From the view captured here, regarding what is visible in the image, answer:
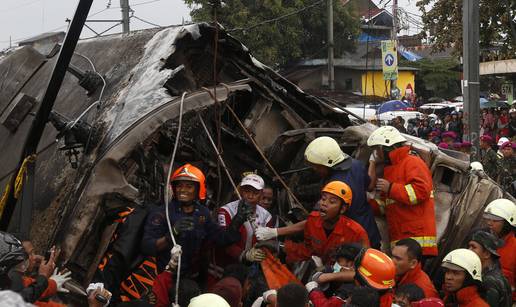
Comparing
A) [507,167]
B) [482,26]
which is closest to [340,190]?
[507,167]

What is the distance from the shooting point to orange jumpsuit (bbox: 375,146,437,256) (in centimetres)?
615

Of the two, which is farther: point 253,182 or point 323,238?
point 253,182

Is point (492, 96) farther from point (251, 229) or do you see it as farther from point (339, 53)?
point (251, 229)

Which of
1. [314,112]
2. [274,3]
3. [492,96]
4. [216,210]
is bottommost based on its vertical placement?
[492,96]

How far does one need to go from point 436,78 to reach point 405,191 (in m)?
36.0

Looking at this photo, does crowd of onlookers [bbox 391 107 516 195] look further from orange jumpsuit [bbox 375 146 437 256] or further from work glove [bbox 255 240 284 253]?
work glove [bbox 255 240 284 253]

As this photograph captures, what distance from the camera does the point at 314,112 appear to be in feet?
25.5

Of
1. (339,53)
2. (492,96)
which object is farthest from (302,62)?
(492,96)

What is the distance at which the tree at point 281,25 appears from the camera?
1102 inches

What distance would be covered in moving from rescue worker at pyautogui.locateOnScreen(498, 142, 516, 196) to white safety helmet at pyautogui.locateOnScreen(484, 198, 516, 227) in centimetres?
481

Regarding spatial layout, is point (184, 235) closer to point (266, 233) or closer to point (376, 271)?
point (266, 233)

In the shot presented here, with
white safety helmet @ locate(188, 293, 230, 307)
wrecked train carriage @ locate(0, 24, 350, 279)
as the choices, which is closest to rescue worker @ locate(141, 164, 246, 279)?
wrecked train carriage @ locate(0, 24, 350, 279)

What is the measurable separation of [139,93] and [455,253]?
300 centimetres

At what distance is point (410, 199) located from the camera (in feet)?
20.1
